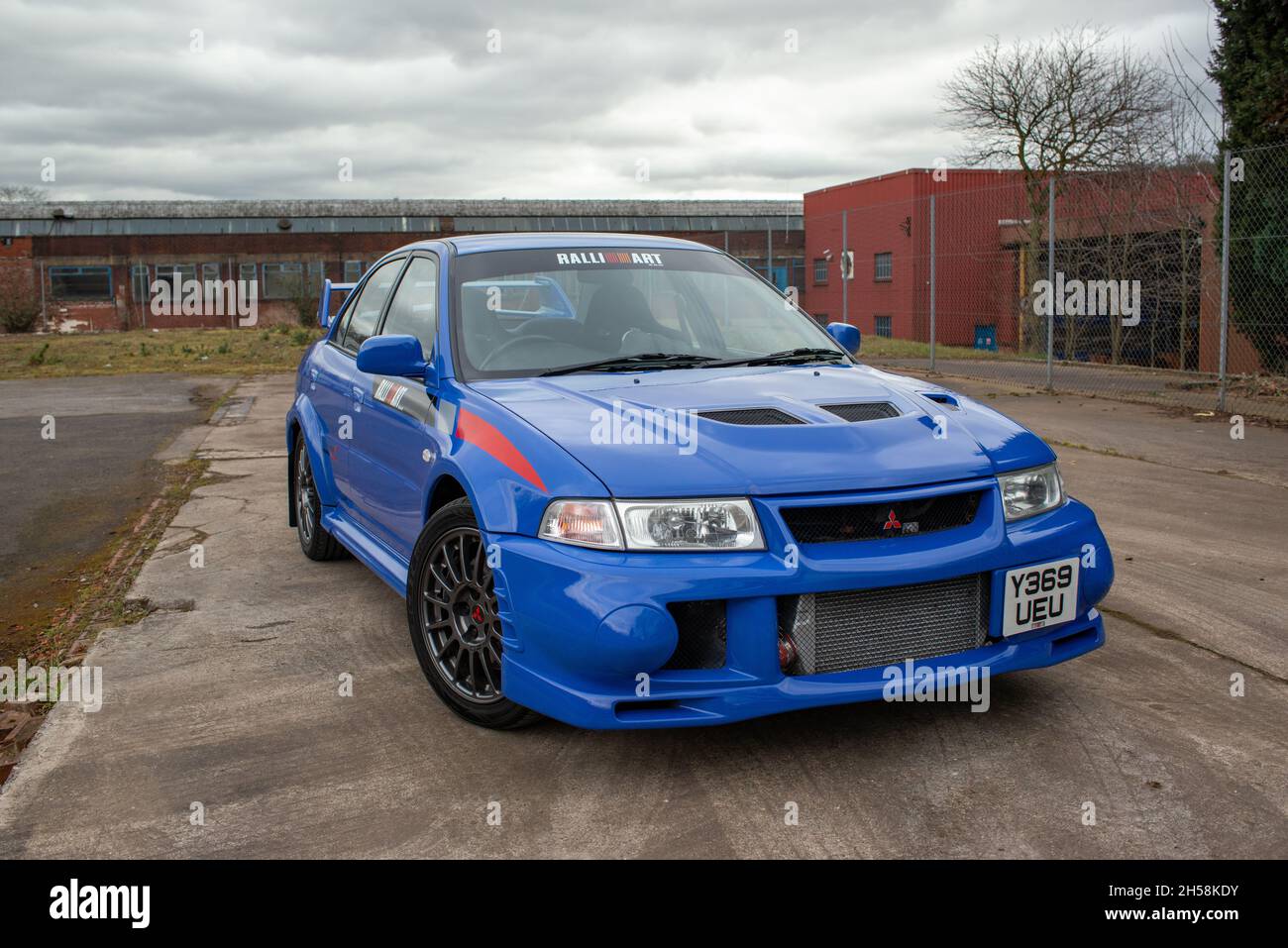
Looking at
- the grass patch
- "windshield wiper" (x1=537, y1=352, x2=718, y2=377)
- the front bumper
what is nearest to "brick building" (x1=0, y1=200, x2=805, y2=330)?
the grass patch

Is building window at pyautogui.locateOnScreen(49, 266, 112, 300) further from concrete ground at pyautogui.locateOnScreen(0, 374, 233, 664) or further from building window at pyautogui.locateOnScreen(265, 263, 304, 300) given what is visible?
concrete ground at pyautogui.locateOnScreen(0, 374, 233, 664)

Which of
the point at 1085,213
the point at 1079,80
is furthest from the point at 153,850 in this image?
the point at 1079,80

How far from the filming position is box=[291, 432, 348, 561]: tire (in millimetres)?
5855

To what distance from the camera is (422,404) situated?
4.12 m

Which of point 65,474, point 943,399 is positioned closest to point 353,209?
point 65,474

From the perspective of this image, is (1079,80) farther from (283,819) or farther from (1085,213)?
(283,819)

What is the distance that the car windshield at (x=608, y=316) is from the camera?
165 inches

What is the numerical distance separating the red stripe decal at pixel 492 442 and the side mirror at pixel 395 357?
414 millimetres

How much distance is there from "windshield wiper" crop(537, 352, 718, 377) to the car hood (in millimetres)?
97

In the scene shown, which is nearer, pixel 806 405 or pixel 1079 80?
pixel 806 405

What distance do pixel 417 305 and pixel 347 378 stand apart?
2.28ft

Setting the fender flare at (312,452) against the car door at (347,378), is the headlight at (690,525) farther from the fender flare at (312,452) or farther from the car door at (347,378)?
the fender flare at (312,452)
